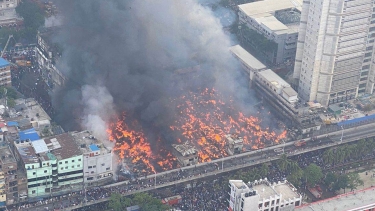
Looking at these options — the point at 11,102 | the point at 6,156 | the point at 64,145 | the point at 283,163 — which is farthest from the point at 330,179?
the point at 11,102

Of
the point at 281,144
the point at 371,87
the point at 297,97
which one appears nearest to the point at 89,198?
the point at 281,144

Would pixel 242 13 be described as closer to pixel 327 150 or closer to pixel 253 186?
pixel 327 150

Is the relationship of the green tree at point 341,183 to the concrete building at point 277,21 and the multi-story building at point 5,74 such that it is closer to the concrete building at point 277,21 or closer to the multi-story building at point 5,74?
the concrete building at point 277,21

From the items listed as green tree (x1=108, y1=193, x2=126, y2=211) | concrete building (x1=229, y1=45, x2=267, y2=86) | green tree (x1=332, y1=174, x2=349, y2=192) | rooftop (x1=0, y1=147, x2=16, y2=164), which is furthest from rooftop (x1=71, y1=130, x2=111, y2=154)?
concrete building (x1=229, y1=45, x2=267, y2=86)

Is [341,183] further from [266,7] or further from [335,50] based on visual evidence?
[266,7]

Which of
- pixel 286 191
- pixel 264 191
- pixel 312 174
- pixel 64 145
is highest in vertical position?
pixel 64 145

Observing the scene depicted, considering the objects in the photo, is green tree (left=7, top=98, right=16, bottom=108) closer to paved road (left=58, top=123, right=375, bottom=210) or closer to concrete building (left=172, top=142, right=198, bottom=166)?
paved road (left=58, top=123, right=375, bottom=210)

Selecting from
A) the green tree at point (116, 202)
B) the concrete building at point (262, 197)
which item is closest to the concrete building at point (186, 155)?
the green tree at point (116, 202)
